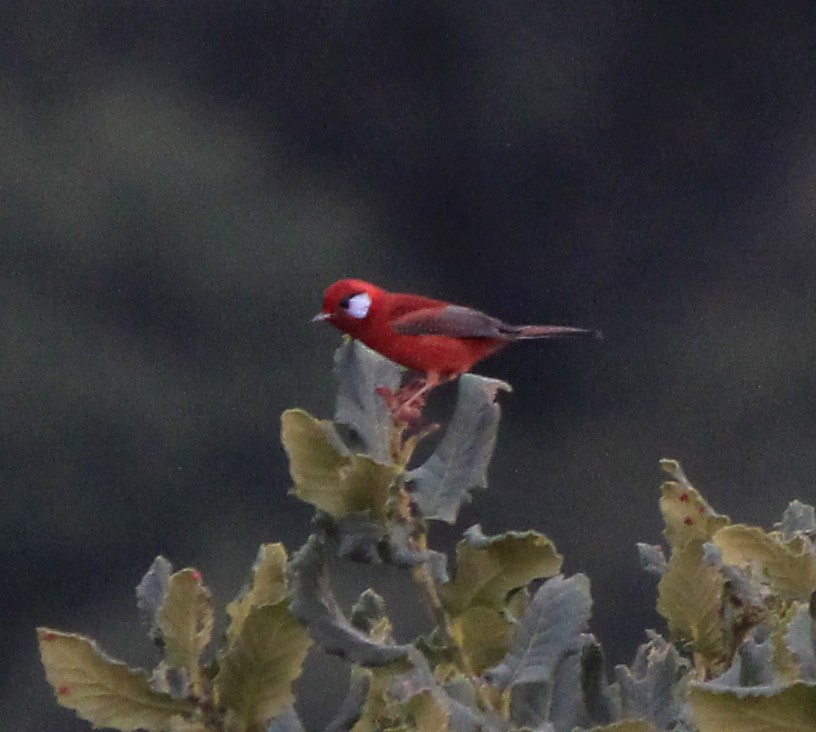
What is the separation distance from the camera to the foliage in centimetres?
81

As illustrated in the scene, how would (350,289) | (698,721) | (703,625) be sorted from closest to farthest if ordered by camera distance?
1. (698,721)
2. (703,625)
3. (350,289)

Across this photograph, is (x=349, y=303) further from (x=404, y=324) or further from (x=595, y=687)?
(x=595, y=687)

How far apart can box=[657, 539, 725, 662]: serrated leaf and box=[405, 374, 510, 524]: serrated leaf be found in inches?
6.1

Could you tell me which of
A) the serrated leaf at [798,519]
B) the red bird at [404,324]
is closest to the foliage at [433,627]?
the serrated leaf at [798,519]

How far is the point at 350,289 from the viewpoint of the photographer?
4.49 feet

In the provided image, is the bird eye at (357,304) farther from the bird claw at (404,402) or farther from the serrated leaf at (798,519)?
the serrated leaf at (798,519)

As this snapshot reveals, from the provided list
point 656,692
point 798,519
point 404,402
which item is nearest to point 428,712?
point 656,692

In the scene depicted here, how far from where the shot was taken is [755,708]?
597 millimetres

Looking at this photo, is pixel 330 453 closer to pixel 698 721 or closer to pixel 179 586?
pixel 179 586

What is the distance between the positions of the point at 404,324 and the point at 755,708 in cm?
83

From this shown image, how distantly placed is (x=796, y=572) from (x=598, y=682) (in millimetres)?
136

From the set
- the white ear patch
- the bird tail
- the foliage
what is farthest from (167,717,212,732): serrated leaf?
the bird tail

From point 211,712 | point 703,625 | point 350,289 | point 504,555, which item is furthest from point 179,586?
point 350,289

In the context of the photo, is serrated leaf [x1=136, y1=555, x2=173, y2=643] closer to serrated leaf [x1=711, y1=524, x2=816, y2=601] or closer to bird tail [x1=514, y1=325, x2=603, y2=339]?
serrated leaf [x1=711, y1=524, x2=816, y2=601]
